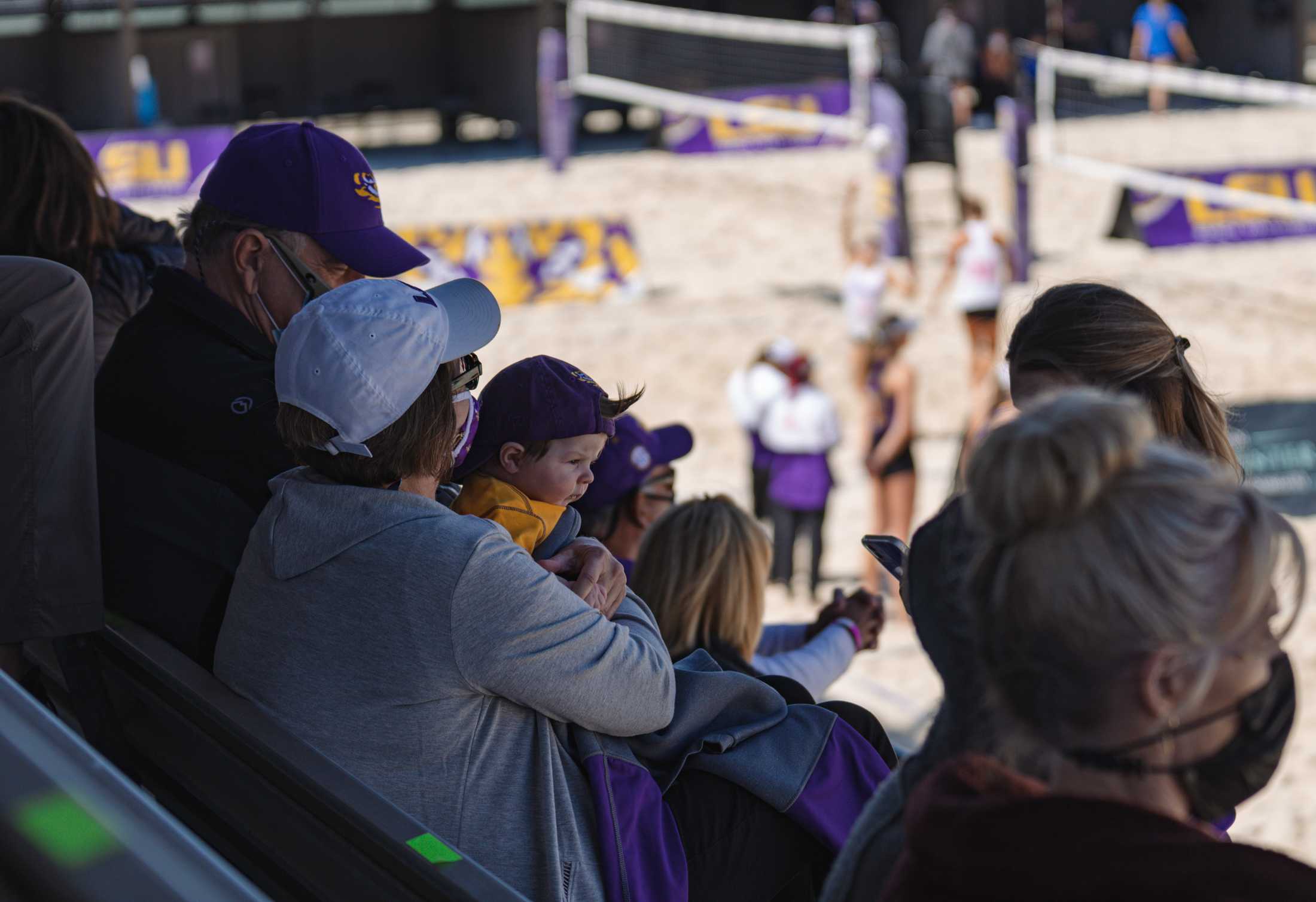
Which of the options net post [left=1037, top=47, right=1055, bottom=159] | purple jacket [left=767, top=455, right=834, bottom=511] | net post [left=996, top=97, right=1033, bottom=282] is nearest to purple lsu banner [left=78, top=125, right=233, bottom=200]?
net post [left=996, top=97, right=1033, bottom=282]

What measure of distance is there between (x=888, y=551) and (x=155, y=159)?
1462 cm

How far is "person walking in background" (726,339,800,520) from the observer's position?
747 centimetres

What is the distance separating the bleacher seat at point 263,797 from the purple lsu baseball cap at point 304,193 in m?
0.75

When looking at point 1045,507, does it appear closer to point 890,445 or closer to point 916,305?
point 890,445

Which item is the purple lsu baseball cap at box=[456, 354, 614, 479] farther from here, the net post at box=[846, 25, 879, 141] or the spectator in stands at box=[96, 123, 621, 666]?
the net post at box=[846, 25, 879, 141]

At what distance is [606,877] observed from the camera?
1.90 meters

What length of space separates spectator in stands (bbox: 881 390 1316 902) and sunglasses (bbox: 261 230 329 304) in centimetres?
162

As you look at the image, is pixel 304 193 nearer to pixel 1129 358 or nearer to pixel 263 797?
pixel 263 797

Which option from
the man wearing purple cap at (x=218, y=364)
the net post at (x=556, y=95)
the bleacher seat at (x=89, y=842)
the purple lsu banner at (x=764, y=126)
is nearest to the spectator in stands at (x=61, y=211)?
the man wearing purple cap at (x=218, y=364)

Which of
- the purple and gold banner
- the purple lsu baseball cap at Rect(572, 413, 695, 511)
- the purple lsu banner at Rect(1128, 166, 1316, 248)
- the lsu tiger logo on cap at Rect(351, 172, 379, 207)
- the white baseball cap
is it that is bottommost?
the purple and gold banner

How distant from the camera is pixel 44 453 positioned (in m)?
2.12

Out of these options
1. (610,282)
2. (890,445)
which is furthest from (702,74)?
(890,445)

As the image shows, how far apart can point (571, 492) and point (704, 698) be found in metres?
0.42

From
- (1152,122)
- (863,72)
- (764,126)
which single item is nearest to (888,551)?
(863,72)
